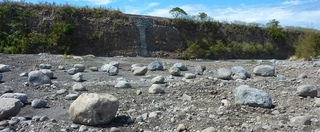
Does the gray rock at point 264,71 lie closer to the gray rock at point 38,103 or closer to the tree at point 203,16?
the gray rock at point 38,103

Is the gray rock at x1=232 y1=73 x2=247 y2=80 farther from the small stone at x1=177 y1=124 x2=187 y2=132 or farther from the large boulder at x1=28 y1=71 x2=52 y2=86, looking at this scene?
the large boulder at x1=28 y1=71 x2=52 y2=86

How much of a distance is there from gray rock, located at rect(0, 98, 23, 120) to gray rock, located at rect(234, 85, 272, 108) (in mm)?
3505

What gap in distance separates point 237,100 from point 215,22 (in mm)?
23674

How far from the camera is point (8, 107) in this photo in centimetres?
468

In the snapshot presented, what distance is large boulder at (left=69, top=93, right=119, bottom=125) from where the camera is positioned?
4305 millimetres

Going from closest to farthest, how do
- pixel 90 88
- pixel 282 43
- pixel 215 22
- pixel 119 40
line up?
pixel 90 88
pixel 119 40
pixel 215 22
pixel 282 43

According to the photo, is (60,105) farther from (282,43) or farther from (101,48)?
(282,43)

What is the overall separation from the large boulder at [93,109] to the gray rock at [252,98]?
215 centimetres

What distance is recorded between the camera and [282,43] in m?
31.5

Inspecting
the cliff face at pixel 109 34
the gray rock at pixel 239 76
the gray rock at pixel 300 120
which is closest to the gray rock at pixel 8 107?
the gray rock at pixel 300 120

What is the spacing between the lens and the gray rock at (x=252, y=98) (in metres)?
5.22

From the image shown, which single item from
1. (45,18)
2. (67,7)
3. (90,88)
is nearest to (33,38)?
(45,18)

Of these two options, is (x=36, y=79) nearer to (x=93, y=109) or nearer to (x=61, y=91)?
(x=61, y=91)

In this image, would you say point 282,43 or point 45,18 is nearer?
point 45,18
